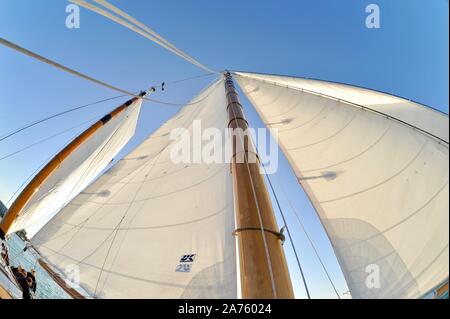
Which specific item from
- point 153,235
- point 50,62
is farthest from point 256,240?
point 50,62

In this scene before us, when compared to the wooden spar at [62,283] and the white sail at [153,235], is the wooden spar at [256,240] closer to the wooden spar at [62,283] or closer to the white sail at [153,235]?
the white sail at [153,235]

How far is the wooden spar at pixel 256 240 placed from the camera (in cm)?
117

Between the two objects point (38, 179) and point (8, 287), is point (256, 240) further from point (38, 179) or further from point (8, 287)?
point (38, 179)

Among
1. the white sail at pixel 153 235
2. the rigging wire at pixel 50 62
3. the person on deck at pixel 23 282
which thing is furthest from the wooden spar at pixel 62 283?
the rigging wire at pixel 50 62

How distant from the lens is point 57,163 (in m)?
3.18

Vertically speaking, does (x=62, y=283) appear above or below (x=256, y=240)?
below

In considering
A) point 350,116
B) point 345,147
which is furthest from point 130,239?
point 350,116

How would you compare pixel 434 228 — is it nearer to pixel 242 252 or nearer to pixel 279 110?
pixel 242 252

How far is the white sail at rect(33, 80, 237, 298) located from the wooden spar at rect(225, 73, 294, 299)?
0.22 m

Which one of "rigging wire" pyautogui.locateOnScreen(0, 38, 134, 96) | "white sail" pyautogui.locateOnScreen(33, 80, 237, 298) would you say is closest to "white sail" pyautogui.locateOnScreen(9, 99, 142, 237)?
"white sail" pyautogui.locateOnScreen(33, 80, 237, 298)

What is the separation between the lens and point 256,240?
135cm

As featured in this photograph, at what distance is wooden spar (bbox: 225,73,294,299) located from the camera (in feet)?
3.83

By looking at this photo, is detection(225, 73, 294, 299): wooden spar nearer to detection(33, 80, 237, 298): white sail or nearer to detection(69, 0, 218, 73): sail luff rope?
detection(33, 80, 237, 298): white sail

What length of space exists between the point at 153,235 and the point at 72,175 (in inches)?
88.0
